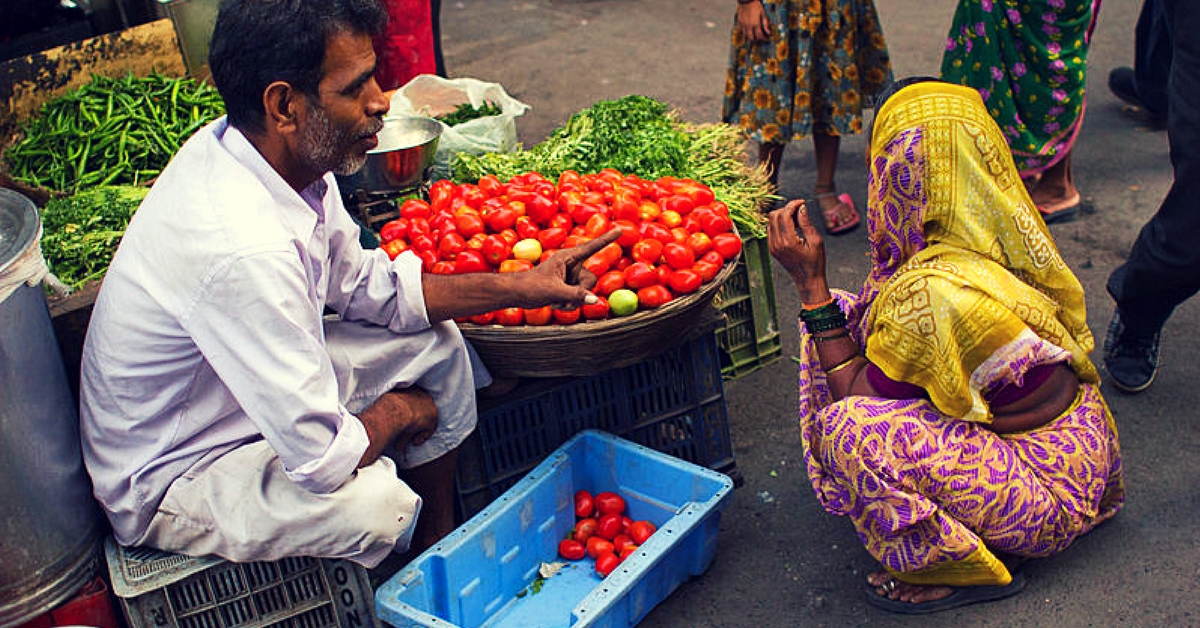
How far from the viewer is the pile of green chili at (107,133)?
411 centimetres

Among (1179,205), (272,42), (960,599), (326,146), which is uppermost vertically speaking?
(272,42)

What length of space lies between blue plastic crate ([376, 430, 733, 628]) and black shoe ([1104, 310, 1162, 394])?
169 centimetres

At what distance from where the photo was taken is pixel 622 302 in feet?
9.54

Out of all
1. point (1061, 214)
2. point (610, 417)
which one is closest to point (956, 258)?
point (610, 417)

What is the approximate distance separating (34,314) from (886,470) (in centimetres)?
207

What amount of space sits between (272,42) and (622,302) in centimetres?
112

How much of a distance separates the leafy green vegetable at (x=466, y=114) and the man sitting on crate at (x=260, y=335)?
186 centimetres

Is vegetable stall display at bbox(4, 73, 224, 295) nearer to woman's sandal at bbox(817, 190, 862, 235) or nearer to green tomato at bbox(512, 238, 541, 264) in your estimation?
green tomato at bbox(512, 238, 541, 264)

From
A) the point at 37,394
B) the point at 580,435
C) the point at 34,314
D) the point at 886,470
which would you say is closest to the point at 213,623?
the point at 37,394

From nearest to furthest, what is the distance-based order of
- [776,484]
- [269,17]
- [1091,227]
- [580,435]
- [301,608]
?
[269,17] → [301,608] → [580,435] → [776,484] → [1091,227]

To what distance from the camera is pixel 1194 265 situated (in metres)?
3.42

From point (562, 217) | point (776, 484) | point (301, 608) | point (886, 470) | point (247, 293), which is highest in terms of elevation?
point (247, 293)

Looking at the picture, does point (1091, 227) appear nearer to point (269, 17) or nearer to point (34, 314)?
point (269, 17)

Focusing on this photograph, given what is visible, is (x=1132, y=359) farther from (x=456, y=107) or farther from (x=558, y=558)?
(x=456, y=107)
